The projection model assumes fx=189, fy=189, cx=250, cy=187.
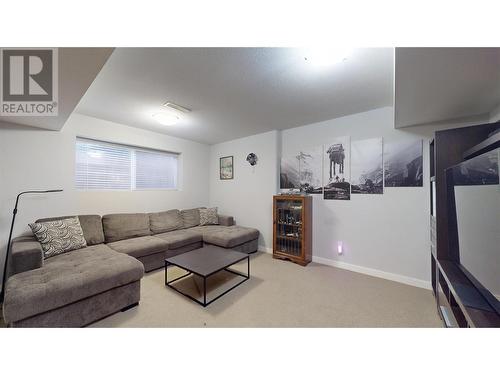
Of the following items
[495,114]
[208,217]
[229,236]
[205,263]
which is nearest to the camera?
[495,114]

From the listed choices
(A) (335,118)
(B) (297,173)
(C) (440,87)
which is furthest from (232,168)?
(C) (440,87)

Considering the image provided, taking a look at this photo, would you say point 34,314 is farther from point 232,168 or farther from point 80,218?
point 232,168

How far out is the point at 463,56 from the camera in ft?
3.69

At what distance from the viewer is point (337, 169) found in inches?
116

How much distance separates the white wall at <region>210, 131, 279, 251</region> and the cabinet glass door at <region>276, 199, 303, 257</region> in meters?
0.28

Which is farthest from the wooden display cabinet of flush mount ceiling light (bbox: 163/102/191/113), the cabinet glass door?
flush mount ceiling light (bbox: 163/102/191/113)

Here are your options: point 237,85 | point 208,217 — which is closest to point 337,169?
point 237,85

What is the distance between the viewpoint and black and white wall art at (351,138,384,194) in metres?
2.60

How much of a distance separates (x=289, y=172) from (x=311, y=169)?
1.33 feet

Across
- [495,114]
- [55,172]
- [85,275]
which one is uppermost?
[495,114]

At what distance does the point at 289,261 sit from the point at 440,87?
8.91 feet

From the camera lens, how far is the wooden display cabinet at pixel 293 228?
9.83 ft

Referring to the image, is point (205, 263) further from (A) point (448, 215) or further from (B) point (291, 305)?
(A) point (448, 215)

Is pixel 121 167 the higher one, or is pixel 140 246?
pixel 121 167
